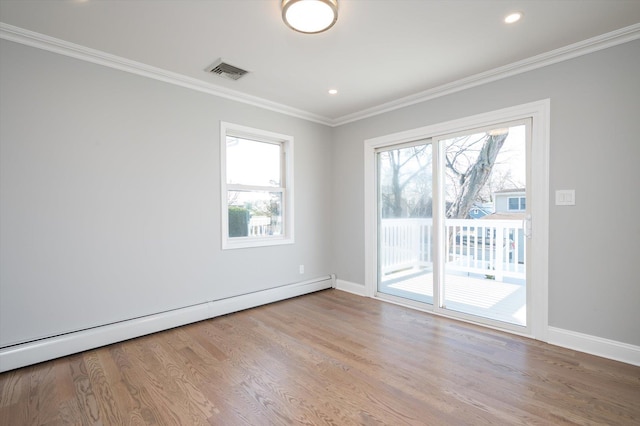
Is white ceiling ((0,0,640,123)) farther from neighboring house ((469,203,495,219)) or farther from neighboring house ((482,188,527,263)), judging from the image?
neighboring house ((469,203,495,219))

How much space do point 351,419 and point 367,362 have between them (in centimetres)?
68

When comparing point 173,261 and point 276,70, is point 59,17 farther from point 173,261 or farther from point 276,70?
point 173,261

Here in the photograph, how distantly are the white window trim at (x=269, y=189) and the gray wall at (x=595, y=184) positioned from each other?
8.47ft

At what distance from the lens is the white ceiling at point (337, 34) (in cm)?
207

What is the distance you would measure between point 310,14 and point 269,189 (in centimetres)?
236

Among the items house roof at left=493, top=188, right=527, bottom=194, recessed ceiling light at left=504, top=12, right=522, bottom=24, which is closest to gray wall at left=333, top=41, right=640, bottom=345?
house roof at left=493, top=188, right=527, bottom=194

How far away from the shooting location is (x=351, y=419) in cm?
174

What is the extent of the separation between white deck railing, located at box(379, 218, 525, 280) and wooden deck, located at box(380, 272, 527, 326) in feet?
0.44

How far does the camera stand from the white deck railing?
3.20m

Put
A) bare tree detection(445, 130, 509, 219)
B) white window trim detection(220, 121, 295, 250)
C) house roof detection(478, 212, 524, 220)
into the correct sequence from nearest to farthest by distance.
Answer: house roof detection(478, 212, 524, 220)
bare tree detection(445, 130, 509, 219)
white window trim detection(220, 121, 295, 250)

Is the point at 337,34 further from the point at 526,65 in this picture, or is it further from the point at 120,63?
the point at 120,63

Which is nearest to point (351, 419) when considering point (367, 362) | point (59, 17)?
point (367, 362)

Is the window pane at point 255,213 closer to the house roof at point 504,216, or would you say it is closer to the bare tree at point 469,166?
the bare tree at point 469,166

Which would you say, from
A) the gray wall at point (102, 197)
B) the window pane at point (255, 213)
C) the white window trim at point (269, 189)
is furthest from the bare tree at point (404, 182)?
the gray wall at point (102, 197)
